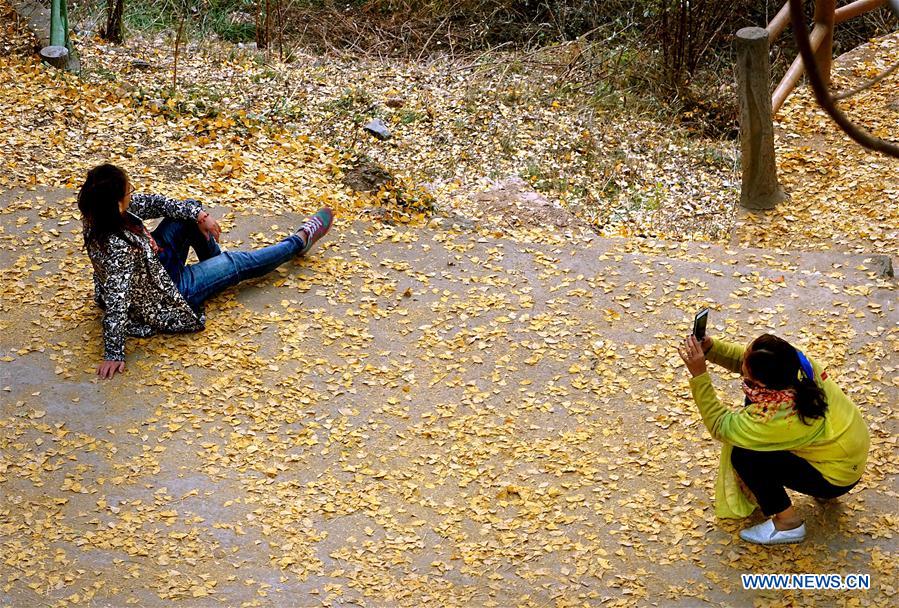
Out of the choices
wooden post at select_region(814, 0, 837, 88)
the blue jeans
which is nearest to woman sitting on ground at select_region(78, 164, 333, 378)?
the blue jeans

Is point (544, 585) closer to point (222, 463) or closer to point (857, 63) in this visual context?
point (222, 463)

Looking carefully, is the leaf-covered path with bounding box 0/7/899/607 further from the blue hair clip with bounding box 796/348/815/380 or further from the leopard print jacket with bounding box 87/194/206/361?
the blue hair clip with bounding box 796/348/815/380

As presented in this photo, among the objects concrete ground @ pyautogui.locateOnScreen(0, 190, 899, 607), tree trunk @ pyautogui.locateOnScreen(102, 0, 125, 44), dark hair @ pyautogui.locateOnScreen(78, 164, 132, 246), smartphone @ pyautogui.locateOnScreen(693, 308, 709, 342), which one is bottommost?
concrete ground @ pyautogui.locateOnScreen(0, 190, 899, 607)

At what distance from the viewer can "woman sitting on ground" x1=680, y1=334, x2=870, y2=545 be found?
3271 millimetres

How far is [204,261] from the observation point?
5105mm

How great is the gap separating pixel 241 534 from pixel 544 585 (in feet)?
4.20

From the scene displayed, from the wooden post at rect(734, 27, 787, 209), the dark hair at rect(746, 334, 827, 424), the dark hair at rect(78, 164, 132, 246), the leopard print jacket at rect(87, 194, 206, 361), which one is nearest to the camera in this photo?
the dark hair at rect(746, 334, 827, 424)

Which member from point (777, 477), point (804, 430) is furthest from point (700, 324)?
point (777, 477)

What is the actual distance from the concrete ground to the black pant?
0.23m

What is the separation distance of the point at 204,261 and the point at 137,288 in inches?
20.4

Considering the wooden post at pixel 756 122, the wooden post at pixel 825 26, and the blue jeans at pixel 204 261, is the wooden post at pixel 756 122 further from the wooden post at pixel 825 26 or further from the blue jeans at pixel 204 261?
the blue jeans at pixel 204 261

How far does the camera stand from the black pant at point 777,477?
3453 millimetres

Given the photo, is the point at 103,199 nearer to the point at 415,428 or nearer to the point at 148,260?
the point at 148,260

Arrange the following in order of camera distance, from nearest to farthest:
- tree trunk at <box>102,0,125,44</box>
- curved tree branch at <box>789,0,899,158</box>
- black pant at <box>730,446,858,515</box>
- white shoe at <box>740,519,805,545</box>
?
curved tree branch at <box>789,0,899,158</box> → black pant at <box>730,446,858,515</box> → white shoe at <box>740,519,805,545</box> → tree trunk at <box>102,0,125,44</box>
